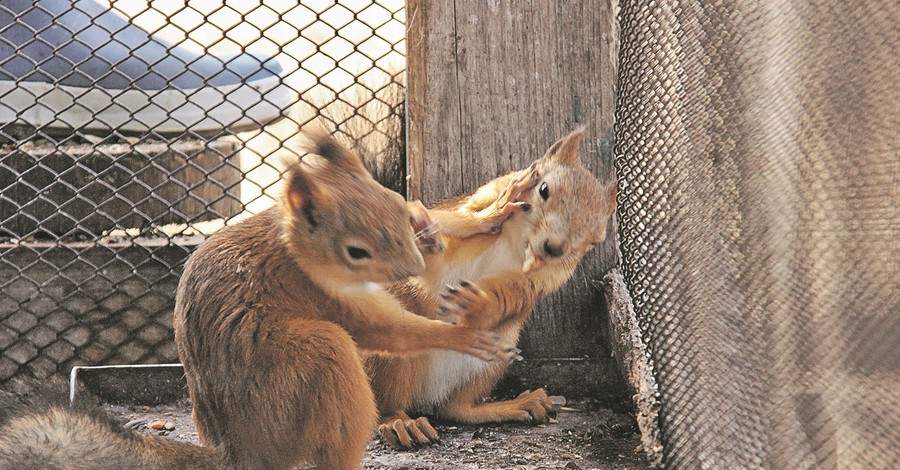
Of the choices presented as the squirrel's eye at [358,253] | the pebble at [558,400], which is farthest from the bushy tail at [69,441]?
the pebble at [558,400]

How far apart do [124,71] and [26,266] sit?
825mm

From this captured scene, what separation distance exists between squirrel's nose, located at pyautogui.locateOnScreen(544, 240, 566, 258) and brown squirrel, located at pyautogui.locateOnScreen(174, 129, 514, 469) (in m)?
0.49

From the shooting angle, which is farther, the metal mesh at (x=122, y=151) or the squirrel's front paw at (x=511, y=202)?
the metal mesh at (x=122, y=151)

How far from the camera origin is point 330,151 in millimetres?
1931

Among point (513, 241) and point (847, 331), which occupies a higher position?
point (847, 331)

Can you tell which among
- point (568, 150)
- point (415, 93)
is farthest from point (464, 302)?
point (415, 93)

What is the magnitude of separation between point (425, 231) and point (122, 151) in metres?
1.61

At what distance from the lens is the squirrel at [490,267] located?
7.70 ft

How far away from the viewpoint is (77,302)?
314 cm

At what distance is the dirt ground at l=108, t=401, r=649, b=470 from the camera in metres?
2.32

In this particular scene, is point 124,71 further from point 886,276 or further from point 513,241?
point 886,276

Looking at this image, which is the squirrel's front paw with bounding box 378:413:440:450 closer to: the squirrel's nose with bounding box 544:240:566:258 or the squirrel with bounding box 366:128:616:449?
the squirrel with bounding box 366:128:616:449

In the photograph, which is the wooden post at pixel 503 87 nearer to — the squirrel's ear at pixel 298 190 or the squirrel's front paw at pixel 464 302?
the squirrel's front paw at pixel 464 302

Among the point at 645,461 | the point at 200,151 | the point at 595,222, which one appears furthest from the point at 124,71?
the point at 645,461
